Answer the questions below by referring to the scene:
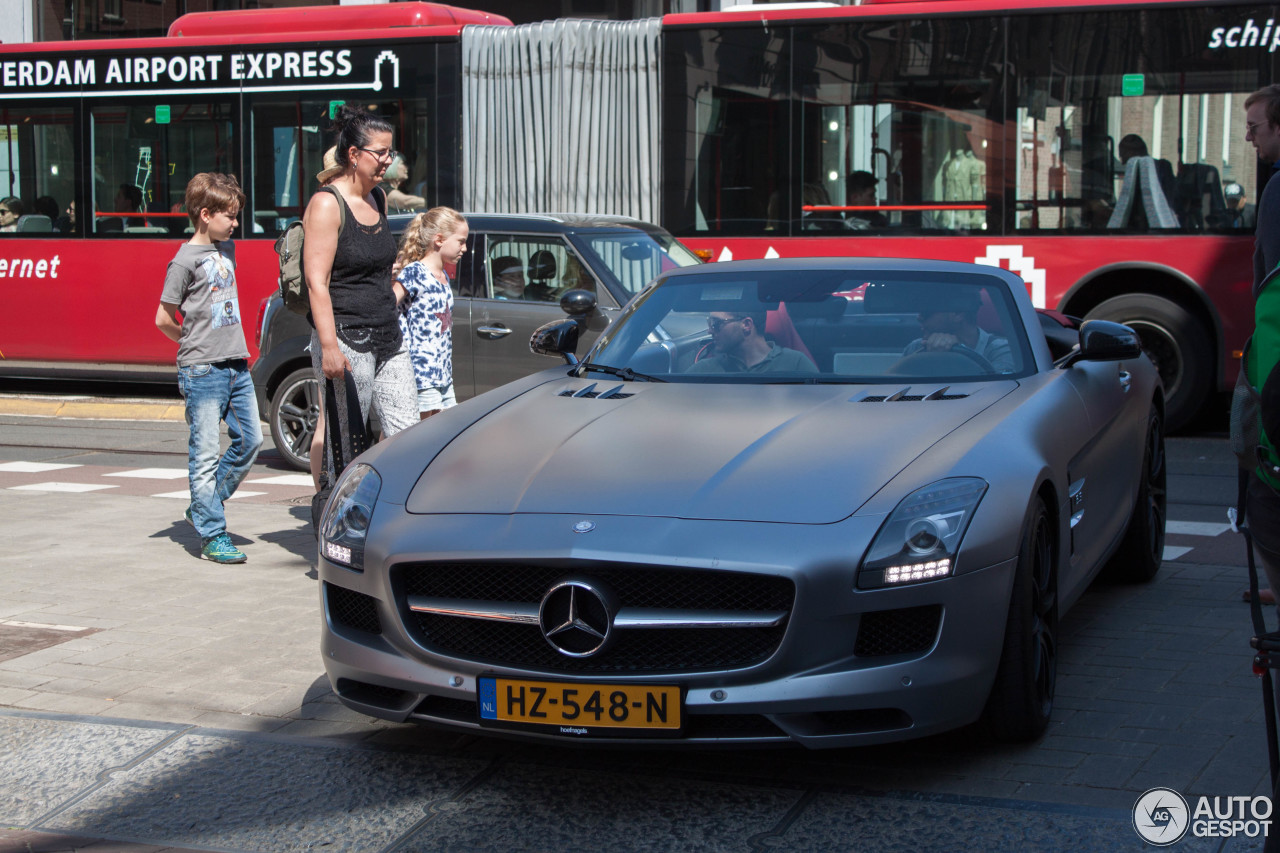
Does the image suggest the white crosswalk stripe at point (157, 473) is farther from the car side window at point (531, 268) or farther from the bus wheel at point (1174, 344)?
the bus wheel at point (1174, 344)

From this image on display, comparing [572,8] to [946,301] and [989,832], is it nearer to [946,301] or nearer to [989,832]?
[946,301]

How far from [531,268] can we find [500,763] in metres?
5.68

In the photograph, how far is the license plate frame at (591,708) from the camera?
3717 mm

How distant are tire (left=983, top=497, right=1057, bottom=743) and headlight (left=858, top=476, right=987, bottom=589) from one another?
10.2 inches

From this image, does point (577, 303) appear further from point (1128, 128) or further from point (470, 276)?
point (1128, 128)

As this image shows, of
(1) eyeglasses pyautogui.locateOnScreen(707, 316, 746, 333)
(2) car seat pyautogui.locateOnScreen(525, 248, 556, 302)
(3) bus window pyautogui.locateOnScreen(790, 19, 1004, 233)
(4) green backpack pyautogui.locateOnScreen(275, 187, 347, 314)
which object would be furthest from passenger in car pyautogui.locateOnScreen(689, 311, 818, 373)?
(3) bus window pyautogui.locateOnScreen(790, 19, 1004, 233)

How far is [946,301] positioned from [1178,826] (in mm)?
2194

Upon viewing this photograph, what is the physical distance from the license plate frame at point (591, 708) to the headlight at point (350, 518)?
0.60 meters

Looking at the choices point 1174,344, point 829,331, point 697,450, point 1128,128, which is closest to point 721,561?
point 697,450

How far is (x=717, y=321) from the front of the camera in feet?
17.7

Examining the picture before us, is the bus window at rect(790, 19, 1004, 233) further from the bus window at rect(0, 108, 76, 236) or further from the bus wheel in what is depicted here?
the bus window at rect(0, 108, 76, 236)

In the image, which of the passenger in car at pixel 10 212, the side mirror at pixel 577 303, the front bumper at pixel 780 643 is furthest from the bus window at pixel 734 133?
the front bumper at pixel 780 643

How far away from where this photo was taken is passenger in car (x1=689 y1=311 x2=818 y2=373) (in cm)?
521

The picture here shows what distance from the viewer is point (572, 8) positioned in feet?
95.7
